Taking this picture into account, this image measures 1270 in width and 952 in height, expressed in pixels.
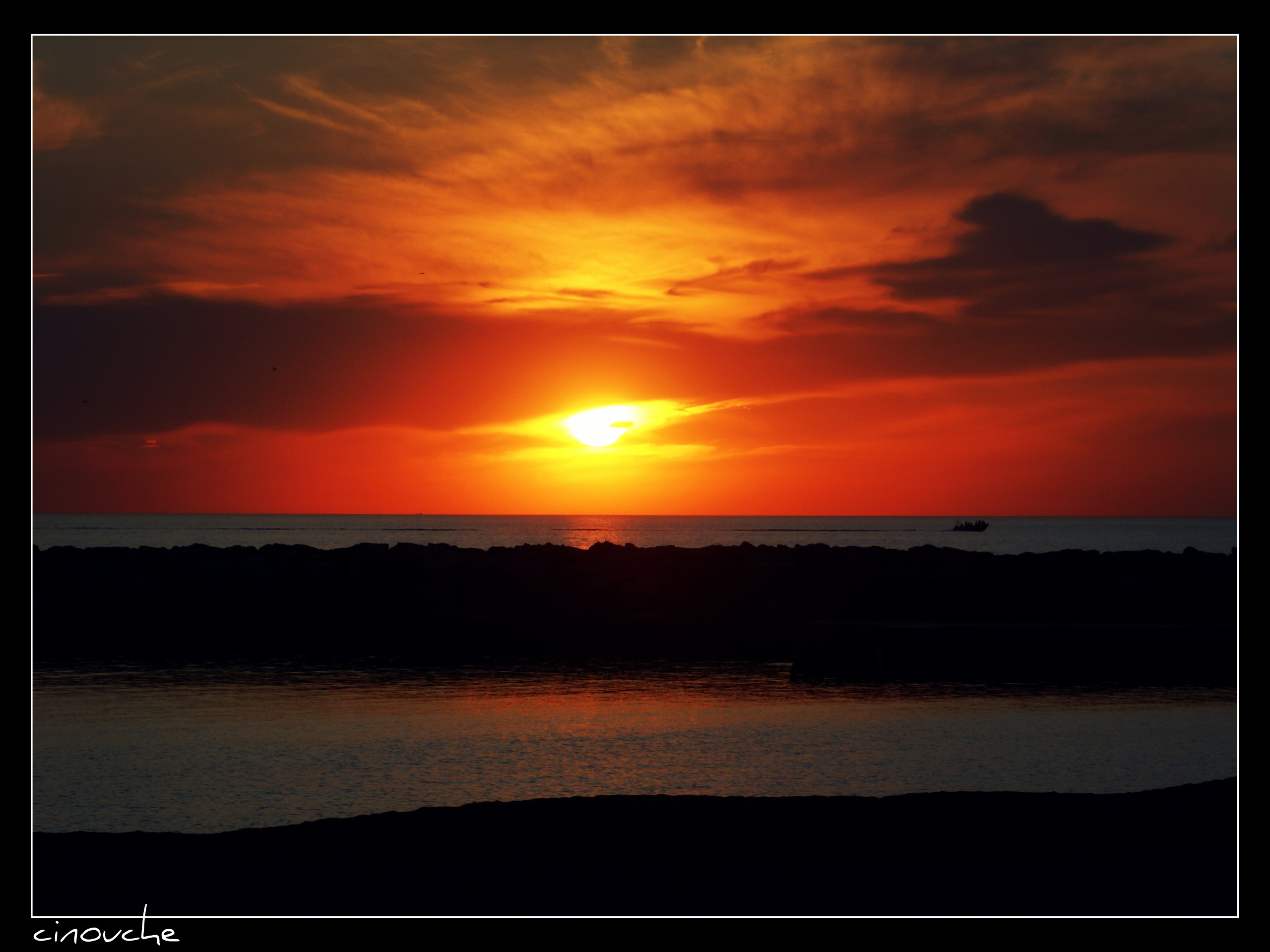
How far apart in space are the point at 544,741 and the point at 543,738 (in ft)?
1.09

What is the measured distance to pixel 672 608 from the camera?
36.5 meters

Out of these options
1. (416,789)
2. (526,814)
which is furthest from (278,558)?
(526,814)

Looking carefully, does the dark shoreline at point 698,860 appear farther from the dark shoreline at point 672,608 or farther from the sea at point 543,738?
the dark shoreline at point 672,608

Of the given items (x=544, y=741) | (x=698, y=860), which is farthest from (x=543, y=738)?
(x=698, y=860)

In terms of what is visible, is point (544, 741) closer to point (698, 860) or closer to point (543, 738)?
point (543, 738)

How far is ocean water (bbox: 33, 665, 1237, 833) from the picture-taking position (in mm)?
14164

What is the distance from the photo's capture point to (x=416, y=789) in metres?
14.3

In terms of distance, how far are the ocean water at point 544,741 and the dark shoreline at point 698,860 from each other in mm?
2244

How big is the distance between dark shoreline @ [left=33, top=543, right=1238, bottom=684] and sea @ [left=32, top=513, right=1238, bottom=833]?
112 inches

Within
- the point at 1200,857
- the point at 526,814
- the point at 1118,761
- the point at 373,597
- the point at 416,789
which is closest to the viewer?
the point at 1200,857

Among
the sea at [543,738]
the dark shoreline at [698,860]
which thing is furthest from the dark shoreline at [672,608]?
the dark shoreline at [698,860]
